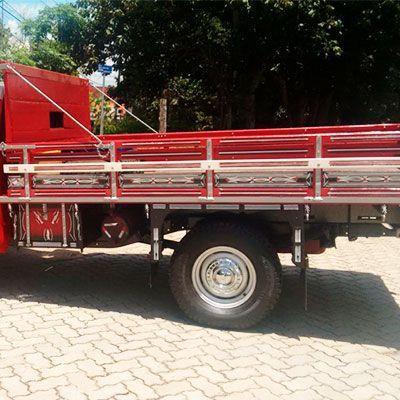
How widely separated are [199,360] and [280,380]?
65 centimetres

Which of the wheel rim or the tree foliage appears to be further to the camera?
the tree foliage

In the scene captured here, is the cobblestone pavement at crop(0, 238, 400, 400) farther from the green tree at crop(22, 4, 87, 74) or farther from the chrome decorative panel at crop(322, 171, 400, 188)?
the green tree at crop(22, 4, 87, 74)

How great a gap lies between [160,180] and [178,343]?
1407 millimetres

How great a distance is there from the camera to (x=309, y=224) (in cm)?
457

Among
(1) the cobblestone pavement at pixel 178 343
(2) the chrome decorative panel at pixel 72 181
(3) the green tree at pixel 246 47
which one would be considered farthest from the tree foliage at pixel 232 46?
(2) the chrome decorative panel at pixel 72 181

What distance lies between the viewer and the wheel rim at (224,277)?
177 inches

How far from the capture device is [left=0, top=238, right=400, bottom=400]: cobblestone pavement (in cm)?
348

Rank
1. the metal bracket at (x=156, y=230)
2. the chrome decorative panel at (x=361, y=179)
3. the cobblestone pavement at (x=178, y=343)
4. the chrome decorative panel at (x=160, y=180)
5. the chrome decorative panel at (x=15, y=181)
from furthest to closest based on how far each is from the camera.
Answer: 1. the chrome decorative panel at (x=15, y=181)
2. the metal bracket at (x=156, y=230)
3. the chrome decorative panel at (x=160, y=180)
4. the chrome decorative panel at (x=361, y=179)
5. the cobblestone pavement at (x=178, y=343)

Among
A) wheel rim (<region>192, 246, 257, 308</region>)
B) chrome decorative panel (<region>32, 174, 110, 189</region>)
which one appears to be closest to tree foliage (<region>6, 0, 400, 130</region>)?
chrome decorative panel (<region>32, 174, 110, 189</region>)

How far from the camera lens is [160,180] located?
179 inches

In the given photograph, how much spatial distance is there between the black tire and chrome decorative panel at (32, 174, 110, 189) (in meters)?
0.94

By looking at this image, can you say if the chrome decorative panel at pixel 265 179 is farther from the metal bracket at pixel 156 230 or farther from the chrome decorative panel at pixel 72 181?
the chrome decorative panel at pixel 72 181

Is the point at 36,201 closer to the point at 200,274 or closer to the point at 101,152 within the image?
the point at 101,152

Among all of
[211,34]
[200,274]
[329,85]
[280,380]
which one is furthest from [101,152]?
[329,85]
